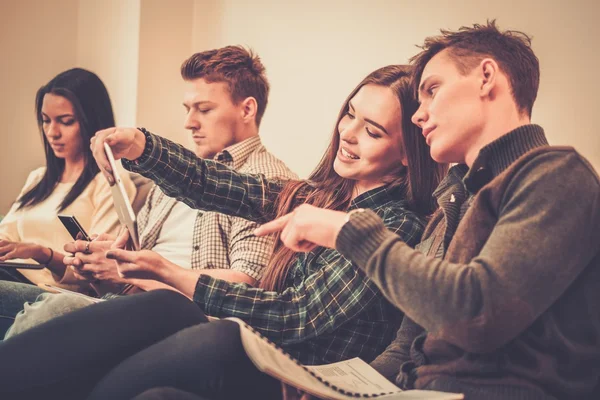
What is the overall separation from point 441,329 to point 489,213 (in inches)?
8.0

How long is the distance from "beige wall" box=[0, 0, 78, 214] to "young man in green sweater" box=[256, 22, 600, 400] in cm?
239

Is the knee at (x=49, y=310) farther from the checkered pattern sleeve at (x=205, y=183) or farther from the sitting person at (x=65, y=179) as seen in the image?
the sitting person at (x=65, y=179)

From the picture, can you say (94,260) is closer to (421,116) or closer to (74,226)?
(74,226)

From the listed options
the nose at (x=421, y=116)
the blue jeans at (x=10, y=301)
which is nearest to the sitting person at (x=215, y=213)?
the blue jeans at (x=10, y=301)

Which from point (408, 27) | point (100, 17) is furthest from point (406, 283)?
point (100, 17)

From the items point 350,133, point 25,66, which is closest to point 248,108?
point 350,133

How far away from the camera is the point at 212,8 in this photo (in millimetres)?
2771

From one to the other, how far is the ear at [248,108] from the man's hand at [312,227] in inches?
43.3

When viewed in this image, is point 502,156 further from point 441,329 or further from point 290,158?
point 290,158

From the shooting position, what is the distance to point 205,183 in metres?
1.58

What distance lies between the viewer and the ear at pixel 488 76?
111cm

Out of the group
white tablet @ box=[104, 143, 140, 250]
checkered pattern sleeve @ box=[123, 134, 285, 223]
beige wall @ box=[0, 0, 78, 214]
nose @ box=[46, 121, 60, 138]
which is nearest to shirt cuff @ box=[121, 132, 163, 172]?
checkered pattern sleeve @ box=[123, 134, 285, 223]

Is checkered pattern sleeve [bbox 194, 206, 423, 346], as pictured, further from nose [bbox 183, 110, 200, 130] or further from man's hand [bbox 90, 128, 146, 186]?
nose [bbox 183, 110, 200, 130]

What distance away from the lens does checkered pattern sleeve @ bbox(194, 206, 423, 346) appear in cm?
130
